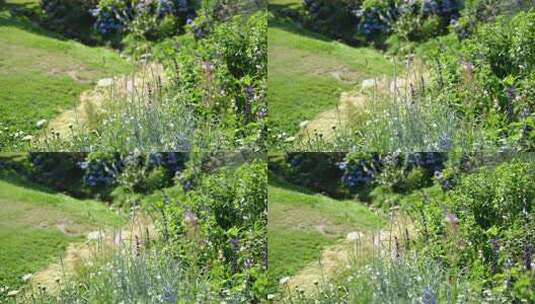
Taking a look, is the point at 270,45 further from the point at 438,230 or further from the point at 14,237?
the point at 14,237

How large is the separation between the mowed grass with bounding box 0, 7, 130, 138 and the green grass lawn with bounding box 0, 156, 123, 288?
0.44 metres

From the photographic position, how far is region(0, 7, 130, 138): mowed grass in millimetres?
5805

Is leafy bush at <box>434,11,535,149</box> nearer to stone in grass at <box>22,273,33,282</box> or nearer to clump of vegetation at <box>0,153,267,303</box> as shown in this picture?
clump of vegetation at <box>0,153,267,303</box>

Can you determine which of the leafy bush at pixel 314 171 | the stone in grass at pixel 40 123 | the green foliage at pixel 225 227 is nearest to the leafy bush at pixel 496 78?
the leafy bush at pixel 314 171

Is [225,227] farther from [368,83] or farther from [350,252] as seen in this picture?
[368,83]

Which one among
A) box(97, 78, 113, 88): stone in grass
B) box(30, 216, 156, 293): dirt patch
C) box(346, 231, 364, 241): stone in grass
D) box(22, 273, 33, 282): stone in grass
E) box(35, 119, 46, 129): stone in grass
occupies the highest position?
box(97, 78, 113, 88): stone in grass

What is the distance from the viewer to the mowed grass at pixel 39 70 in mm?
5805

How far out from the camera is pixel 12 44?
5898 millimetres

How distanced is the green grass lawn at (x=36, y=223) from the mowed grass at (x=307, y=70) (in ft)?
4.46

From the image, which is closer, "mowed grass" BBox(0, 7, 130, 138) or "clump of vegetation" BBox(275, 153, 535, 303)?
"clump of vegetation" BBox(275, 153, 535, 303)

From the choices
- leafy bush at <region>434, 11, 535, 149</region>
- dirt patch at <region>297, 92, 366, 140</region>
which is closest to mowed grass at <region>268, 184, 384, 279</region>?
dirt patch at <region>297, 92, 366, 140</region>

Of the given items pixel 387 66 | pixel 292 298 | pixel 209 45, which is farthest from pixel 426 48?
pixel 292 298

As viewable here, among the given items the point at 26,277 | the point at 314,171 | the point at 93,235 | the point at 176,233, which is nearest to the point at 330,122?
the point at 314,171

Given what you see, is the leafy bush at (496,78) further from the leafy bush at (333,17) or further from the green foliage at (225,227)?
the green foliage at (225,227)
